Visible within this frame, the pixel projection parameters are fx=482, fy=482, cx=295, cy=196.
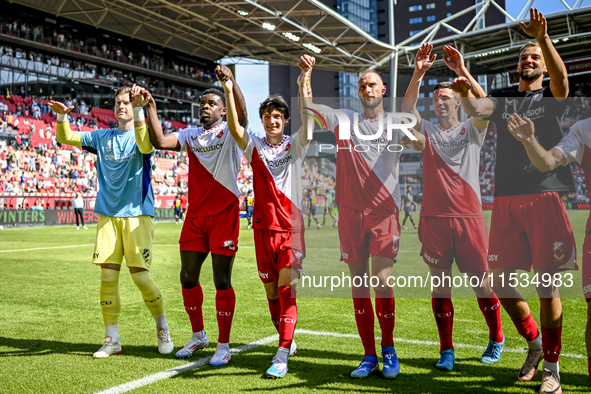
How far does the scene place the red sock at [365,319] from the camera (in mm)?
3754

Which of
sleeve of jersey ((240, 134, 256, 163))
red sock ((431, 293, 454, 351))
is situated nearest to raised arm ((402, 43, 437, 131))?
sleeve of jersey ((240, 134, 256, 163))

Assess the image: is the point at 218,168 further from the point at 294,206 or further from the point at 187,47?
the point at 187,47

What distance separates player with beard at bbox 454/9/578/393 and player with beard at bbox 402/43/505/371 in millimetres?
235

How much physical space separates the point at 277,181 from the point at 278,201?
0.17 m

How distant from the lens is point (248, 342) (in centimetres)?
461

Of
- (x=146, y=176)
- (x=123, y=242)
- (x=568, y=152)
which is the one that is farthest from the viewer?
(x=146, y=176)

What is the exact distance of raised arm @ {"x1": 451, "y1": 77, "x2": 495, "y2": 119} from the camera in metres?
3.52

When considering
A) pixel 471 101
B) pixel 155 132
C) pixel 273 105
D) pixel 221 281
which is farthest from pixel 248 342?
pixel 471 101

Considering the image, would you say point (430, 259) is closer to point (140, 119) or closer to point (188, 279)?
point (188, 279)

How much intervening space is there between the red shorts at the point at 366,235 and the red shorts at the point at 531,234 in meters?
0.76

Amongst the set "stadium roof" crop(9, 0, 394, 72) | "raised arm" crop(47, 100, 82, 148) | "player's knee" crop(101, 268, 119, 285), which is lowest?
"player's knee" crop(101, 268, 119, 285)

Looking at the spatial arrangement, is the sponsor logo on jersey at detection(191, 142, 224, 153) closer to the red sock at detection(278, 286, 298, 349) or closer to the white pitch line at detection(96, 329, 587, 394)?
the red sock at detection(278, 286, 298, 349)

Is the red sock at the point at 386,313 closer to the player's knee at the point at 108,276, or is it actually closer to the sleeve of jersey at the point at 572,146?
the sleeve of jersey at the point at 572,146

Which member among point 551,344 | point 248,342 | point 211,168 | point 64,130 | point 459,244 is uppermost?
point 64,130
